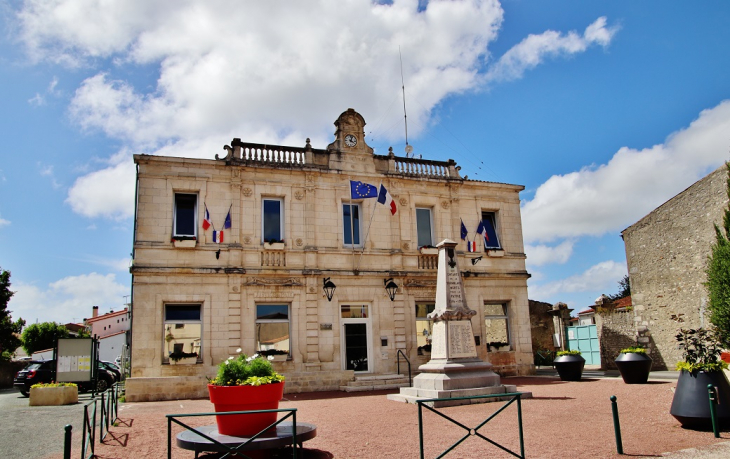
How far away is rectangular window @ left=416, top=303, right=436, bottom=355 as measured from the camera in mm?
19422

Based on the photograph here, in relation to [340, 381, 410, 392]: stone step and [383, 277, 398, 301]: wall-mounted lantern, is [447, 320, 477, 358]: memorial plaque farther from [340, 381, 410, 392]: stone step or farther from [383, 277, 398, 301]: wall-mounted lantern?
[383, 277, 398, 301]: wall-mounted lantern

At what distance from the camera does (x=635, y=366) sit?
15.2m

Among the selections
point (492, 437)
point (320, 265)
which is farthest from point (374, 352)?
point (492, 437)

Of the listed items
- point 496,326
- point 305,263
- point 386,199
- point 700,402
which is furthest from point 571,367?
point 305,263

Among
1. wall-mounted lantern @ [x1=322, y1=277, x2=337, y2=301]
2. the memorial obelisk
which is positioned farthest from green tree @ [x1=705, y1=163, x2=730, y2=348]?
wall-mounted lantern @ [x1=322, y1=277, x2=337, y2=301]

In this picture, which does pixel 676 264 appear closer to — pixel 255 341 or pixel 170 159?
pixel 255 341

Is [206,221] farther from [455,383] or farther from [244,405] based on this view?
[244,405]

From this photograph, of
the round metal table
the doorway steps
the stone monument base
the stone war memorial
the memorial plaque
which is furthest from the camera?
the doorway steps

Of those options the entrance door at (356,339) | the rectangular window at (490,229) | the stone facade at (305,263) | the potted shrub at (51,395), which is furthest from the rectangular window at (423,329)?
the potted shrub at (51,395)

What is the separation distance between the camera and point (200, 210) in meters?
17.9

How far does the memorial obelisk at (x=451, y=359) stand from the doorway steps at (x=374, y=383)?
2.90 meters

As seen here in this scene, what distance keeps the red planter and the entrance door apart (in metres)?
11.6

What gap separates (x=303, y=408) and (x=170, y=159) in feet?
30.2

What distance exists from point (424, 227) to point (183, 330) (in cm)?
891
